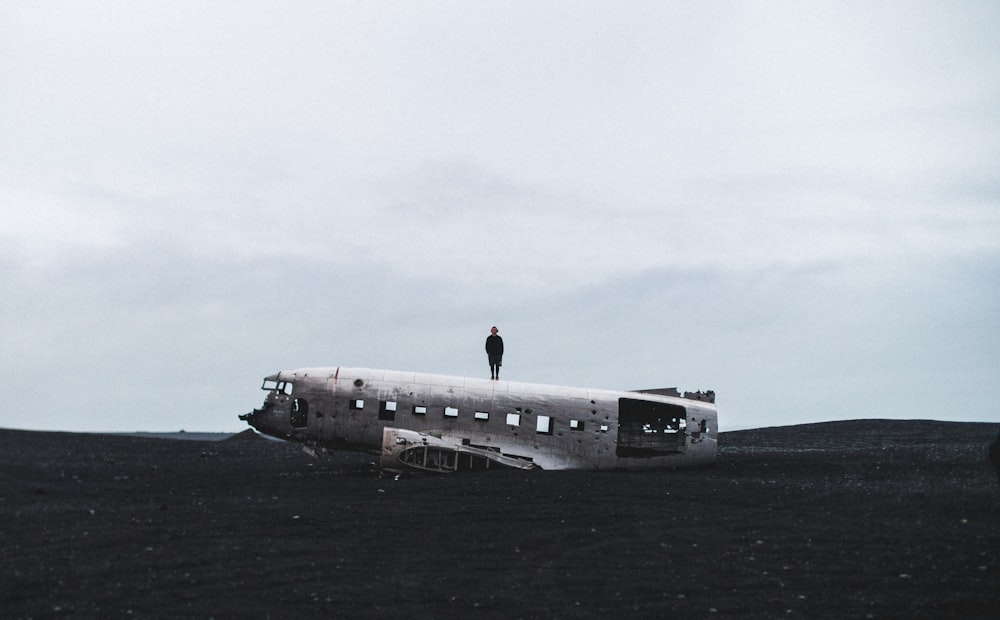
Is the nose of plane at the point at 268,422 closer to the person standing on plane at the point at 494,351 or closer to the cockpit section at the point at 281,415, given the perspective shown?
the cockpit section at the point at 281,415

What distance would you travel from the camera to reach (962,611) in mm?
16578

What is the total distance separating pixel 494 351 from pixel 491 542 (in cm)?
1699

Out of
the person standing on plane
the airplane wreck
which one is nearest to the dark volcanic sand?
the airplane wreck

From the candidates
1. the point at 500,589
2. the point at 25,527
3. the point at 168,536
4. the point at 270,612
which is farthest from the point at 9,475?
the point at 500,589

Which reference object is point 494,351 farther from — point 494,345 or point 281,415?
point 281,415

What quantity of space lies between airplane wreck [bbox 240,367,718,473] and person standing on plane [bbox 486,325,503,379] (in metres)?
2.76

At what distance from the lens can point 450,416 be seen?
35.7 meters

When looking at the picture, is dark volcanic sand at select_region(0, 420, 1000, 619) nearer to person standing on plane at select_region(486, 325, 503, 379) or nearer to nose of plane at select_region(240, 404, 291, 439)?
nose of plane at select_region(240, 404, 291, 439)

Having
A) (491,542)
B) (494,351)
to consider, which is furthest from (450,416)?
(491,542)

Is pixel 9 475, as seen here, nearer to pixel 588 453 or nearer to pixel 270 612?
pixel 270 612

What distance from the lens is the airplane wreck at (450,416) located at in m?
35.6

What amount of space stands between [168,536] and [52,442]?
55.1 feet

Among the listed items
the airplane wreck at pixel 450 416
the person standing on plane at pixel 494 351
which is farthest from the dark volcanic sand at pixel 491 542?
the person standing on plane at pixel 494 351

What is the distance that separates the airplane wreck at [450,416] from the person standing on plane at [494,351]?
2.76 meters
